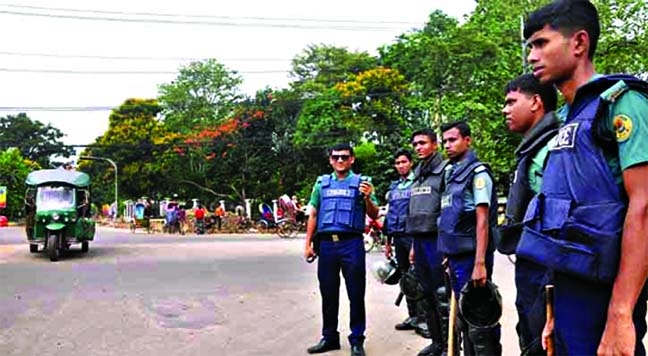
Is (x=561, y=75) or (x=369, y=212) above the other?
(x=561, y=75)

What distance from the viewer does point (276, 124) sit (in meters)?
41.6

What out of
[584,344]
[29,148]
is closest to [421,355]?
[584,344]

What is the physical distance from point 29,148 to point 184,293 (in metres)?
66.4

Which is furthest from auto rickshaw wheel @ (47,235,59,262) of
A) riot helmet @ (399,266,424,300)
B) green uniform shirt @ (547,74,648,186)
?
green uniform shirt @ (547,74,648,186)

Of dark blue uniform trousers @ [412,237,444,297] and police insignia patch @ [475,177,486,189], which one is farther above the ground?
police insignia patch @ [475,177,486,189]

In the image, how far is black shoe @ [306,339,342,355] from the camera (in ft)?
19.7

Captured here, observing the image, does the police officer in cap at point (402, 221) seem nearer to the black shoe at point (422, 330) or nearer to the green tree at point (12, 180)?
the black shoe at point (422, 330)

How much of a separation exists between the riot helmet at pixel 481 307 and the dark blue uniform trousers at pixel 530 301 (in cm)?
74

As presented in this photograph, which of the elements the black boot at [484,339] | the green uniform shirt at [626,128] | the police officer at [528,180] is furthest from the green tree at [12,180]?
the green uniform shirt at [626,128]

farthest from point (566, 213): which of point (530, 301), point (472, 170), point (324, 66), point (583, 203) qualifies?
point (324, 66)

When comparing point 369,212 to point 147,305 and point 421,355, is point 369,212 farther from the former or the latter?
→ point 147,305

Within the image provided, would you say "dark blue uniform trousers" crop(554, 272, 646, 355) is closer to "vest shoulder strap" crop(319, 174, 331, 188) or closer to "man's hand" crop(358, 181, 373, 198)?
"man's hand" crop(358, 181, 373, 198)

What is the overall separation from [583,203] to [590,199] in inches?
1.0

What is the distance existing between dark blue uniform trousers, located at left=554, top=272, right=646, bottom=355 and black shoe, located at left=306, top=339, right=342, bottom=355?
3.93m
